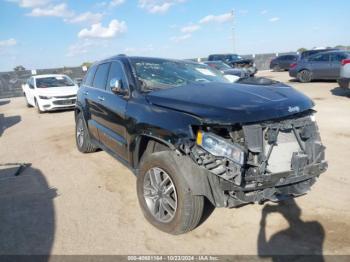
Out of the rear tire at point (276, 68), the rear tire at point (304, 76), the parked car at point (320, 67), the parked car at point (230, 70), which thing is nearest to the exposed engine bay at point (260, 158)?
the parked car at point (230, 70)

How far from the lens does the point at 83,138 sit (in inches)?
256

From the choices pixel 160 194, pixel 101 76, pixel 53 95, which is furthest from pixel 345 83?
pixel 53 95

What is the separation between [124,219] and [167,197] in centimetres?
74

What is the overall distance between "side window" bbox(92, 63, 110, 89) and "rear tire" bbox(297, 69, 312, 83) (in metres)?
15.1

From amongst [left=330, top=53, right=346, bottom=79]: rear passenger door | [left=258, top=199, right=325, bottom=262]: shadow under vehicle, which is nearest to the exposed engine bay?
[left=258, top=199, right=325, bottom=262]: shadow under vehicle

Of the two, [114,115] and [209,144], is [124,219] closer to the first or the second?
[114,115]

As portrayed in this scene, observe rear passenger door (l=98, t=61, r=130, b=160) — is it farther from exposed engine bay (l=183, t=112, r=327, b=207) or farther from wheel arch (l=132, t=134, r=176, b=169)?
exposed engine bay (l=183, t=112, r=327, b=207)

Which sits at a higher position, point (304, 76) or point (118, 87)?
point (118, 87)

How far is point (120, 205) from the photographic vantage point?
428 cm

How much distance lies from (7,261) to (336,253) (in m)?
3.09

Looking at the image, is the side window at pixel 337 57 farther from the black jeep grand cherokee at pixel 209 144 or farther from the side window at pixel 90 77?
the black jeep grand cherokee at pixel 209 144

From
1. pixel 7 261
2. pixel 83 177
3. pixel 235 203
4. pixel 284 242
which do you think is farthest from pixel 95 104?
pixel 284 242

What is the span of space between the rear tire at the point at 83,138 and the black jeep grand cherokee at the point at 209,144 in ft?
7.17

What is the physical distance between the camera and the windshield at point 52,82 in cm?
1419
